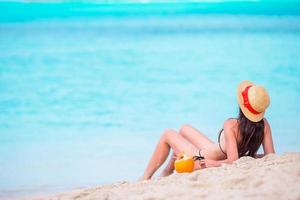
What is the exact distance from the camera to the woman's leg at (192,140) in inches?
163

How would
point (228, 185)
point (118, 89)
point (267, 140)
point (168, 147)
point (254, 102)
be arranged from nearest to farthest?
point (228, 185)
point (254, 102)
point (267, 140)
point (168, 147)
point (118, 89)

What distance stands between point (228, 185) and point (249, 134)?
677 millimetres

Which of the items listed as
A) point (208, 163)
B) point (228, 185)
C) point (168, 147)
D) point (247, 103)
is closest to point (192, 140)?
point (168, 147)

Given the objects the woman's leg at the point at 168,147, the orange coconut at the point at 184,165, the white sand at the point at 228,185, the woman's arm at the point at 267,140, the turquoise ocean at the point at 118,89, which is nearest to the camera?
the white sand at the point at 228,185

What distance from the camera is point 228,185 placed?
3.20 m

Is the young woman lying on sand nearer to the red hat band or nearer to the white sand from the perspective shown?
the red hat band

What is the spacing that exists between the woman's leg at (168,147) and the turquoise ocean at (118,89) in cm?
79

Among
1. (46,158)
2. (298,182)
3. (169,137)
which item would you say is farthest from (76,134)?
(298,182)

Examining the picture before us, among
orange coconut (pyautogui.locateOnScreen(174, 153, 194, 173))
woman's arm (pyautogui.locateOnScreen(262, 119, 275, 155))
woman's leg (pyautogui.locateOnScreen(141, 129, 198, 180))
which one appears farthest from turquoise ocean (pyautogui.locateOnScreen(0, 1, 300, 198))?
woman's arm (pyautogui.locateOnScreen(262, 119, 275, 155))

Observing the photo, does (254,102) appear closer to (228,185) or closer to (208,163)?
(208,163)

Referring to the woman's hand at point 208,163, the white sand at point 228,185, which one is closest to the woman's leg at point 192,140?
the woman's hand at point 208,163

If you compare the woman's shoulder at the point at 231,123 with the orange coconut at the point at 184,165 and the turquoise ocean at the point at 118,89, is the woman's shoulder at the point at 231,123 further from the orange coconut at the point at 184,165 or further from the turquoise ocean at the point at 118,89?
the turquoise ocean at the point at 118,89

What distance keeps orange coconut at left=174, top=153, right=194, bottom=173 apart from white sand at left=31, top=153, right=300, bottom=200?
0.67ft

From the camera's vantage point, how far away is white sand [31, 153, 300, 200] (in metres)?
3.07
